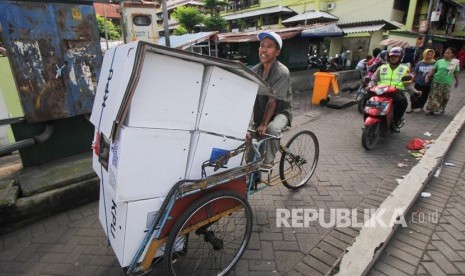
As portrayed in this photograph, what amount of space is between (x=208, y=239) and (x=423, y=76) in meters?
7.77

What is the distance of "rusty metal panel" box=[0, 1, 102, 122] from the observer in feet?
10.5

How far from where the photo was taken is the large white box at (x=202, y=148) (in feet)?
6.31

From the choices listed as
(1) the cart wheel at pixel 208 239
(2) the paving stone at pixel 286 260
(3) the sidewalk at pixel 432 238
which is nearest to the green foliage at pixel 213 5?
(3) the sidewalk at pixel 432 238

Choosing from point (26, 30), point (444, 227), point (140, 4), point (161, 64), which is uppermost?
point (140, 4)

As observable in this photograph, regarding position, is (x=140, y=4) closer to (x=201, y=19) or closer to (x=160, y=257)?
(x=160, y=257)

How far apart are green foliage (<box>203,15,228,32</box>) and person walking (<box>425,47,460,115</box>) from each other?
86.5 feet

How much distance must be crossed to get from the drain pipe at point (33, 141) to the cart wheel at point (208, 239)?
2.47 meters

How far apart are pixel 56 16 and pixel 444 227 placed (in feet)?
17.3

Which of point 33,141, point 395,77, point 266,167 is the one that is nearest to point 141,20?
point 33,141

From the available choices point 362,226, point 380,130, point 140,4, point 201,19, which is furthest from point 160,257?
point 201,19

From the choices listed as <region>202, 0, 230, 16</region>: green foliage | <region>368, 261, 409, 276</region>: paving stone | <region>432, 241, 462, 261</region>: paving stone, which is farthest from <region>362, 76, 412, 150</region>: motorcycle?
<region>202, 0, 230, 16</region>: green foliage

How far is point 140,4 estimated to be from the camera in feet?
28.8

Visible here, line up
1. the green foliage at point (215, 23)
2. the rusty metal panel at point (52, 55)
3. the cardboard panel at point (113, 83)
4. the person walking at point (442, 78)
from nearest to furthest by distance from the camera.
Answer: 1. the cardboard panel at point (113, 83)
2. the rusty metal panel at point (52, 55)
3. the person walking at point (442, 78)
4. the green foliage at point (215, 23)

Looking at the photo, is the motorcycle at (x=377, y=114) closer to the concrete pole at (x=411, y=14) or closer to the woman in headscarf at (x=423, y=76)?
the woman in headscarf at (x=423, y=76)
